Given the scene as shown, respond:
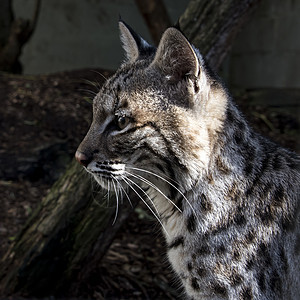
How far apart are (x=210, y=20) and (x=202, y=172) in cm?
176

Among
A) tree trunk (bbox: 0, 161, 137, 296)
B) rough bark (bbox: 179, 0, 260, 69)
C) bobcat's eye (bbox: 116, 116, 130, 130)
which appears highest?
rough bark (bbox: 179, 0, 260, 69)

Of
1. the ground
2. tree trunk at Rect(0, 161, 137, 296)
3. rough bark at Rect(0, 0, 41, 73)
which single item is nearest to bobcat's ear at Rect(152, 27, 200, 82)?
the ground

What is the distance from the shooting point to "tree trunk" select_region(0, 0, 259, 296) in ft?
14.9

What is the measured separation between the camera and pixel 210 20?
458 centimetres

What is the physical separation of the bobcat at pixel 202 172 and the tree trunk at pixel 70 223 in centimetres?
113

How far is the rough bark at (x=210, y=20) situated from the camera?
457cm

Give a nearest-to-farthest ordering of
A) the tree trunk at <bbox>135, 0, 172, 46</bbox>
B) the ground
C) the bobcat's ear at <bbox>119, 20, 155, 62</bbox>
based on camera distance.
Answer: the bobcat's ear at <bbox>119, 20, 155, 62</bbox>
the ground
the tree trunk at <bbox>135, 0, 172, 46</bbox>

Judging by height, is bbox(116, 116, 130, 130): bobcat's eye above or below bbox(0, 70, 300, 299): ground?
above

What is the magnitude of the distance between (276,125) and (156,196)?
190 inches

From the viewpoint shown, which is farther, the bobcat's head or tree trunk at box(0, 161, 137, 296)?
tree trunk at box(0, 161, 137, 296)

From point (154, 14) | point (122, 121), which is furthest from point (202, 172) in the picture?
point (154, 14)

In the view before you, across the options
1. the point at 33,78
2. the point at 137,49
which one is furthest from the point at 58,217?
the point at 33,78

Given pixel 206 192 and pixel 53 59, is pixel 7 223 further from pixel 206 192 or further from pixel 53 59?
pixel 53 59

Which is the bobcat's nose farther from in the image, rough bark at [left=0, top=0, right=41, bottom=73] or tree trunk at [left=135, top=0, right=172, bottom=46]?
rough bark at [left=0, top=0, right=41, bottom=73]
